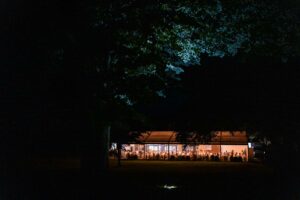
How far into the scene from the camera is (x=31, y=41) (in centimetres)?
1099

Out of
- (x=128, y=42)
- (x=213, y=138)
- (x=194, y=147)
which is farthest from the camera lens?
(x=194, y=147)

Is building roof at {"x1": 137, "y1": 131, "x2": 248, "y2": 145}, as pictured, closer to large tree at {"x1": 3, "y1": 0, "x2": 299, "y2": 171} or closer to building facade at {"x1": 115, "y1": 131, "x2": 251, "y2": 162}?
building facade at {"x1": 115, "y1": 131, "x2": 251, "y2": 162}

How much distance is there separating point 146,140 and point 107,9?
98.4 feet

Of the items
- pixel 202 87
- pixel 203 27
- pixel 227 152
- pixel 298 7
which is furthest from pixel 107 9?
pixel 227 152

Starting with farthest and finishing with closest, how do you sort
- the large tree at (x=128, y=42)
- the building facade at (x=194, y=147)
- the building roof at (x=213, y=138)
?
the building facade at (x=194, y=147), the building roof at (x=213, y=138), the large tree at (x=128, y=42)

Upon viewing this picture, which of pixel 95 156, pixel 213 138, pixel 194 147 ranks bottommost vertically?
pixel 95 156

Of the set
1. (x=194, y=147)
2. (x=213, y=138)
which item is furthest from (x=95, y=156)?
(x=194, y=147)

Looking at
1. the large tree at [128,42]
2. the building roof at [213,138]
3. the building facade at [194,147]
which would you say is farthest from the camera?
the building facade at [194,147]

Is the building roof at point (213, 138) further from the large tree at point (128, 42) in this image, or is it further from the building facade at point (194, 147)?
the large tree at point (128, 42)

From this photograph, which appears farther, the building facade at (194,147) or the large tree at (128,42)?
the building facade at (194,147)

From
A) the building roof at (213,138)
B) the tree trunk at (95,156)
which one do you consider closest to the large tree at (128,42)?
the tree trunk at (95,156)

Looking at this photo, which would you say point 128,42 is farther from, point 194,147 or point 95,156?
point 194,147

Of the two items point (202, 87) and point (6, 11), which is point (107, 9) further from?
point (202, 87)

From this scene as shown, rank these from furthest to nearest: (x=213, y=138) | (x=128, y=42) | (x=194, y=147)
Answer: (x=194, y=147) < (x=213, y=138) < (x=128, y=42)
